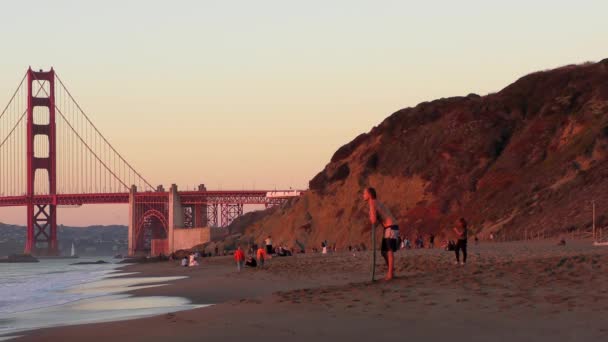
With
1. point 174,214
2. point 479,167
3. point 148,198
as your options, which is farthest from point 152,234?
point 479,167

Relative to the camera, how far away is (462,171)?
73.0m

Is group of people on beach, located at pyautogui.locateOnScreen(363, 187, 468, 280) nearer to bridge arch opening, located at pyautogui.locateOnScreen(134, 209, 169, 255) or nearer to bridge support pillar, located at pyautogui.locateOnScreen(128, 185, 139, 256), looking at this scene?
bridge arch opening, located at pyautogui.locateOnScreen(134, 209, 169, 255)

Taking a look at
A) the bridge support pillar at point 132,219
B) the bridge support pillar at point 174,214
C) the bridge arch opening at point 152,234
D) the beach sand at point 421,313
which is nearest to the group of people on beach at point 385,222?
the beach sand at point 421,313

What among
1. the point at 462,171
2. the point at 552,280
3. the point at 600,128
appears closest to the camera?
the point at 552,280

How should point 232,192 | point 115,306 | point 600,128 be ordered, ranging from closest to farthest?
point 115,306
point 600,128
point 232,192

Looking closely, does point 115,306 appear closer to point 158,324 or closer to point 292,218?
point 158,324

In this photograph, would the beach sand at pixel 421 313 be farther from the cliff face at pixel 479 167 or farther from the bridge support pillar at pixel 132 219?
the bridge support pillar at pixel 132 219

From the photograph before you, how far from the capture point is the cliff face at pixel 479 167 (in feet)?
185

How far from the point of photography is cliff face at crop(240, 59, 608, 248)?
185 feet

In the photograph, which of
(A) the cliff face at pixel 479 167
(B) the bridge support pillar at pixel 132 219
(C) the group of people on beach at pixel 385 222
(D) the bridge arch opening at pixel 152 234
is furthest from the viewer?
(B) the bridge support pillar at pixel 132 219

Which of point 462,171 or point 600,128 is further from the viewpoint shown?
point 462,171

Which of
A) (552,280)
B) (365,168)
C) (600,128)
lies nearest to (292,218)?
(365,168)

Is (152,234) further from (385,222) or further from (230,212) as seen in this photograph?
(385,222)

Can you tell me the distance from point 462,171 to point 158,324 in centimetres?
6150
